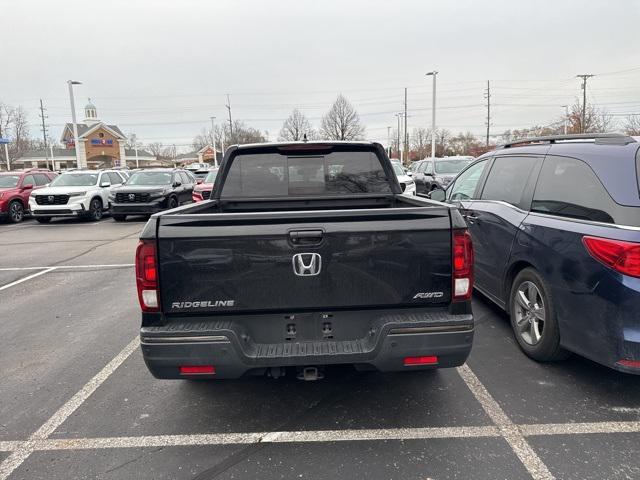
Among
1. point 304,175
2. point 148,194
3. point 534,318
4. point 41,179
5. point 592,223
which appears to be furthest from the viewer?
point 41,179

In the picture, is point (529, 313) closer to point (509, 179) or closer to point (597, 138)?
point (509, 179)

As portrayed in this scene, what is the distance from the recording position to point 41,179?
18422 mm

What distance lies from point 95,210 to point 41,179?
3.83 meters

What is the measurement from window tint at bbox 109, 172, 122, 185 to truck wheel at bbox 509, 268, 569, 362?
17826 millimetres

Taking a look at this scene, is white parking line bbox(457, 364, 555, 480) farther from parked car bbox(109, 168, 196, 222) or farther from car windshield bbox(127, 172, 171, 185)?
car windshield bbox(127, 172, 171, 185)

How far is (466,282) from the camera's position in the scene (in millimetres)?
2877

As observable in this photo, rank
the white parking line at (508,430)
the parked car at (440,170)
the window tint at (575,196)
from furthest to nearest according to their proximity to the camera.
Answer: the parked car at (440,170) → the window tint at (575,196) → the white parking line at (508,430)

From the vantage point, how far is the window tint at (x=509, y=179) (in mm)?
4426

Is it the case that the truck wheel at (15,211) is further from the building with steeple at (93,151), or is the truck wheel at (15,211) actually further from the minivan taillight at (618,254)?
the building with steeple at (93,151)

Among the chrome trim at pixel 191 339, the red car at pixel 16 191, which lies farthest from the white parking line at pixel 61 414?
the red car at pixel 16 191

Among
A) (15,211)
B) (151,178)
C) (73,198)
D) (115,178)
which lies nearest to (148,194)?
(151,178)

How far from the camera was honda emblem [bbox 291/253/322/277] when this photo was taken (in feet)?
9.07

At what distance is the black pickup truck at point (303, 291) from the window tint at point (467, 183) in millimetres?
3064

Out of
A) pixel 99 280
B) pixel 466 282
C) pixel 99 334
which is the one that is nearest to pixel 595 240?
pixel 466 282
